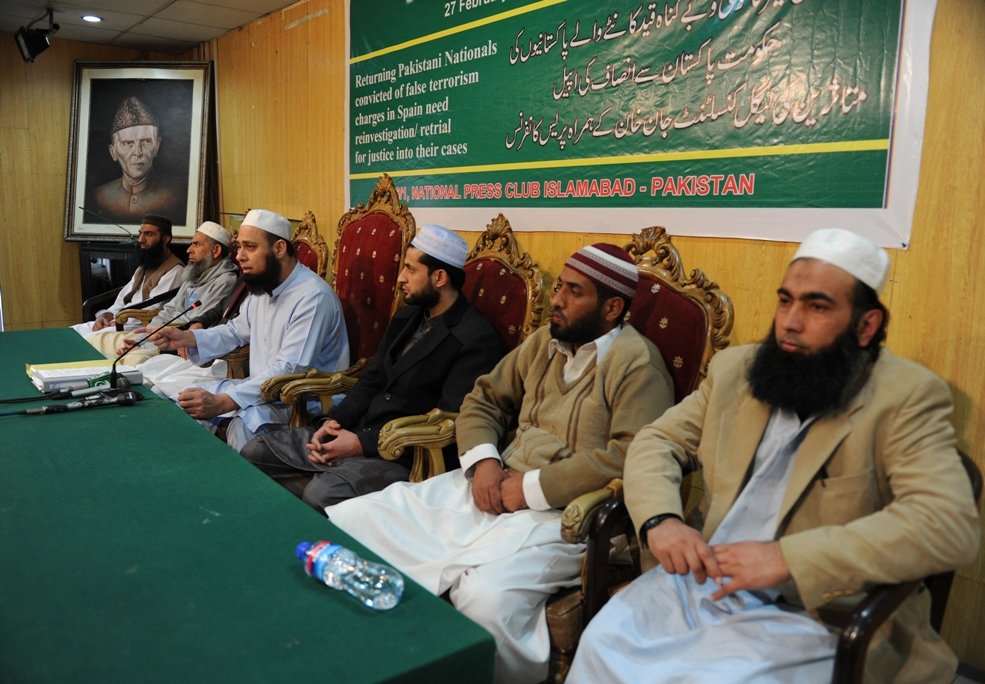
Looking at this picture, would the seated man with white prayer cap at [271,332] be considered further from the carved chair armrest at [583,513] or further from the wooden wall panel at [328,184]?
the carved chair armrest at [583,513]

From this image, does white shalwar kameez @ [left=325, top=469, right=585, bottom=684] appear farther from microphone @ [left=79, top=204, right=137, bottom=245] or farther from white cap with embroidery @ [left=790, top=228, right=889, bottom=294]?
microphone @ [left=79, top=204, right=137, bottom=245]

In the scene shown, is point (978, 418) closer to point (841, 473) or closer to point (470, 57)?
point (841, 473)

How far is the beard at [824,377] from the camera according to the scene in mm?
1532

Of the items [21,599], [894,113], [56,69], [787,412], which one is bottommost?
[21,599]

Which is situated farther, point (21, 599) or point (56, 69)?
point (56, 69)

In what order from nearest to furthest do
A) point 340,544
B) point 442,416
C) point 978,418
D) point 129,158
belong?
point 340,544 < point 978,418 < point 442,416 < point 129,158

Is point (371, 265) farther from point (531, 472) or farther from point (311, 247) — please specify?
point (531, 472)

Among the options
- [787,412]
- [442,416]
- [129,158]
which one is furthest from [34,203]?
[787,412]

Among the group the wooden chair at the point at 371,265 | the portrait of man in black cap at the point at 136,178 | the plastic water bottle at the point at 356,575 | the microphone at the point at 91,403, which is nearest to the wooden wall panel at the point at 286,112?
the portrait of man in black cap at the point at 136,178

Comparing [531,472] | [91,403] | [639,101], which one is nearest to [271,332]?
[91,403]

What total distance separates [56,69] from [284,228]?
16.0 feet

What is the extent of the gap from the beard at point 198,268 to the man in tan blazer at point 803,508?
412 centimetres

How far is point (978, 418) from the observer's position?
6.34 ft

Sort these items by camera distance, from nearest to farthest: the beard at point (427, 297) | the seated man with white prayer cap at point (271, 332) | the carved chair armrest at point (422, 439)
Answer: the carved chair armrest at point (422, 439) < the beard at point (427, 297) < the seated man with white prayer cap at point (271, 332)
